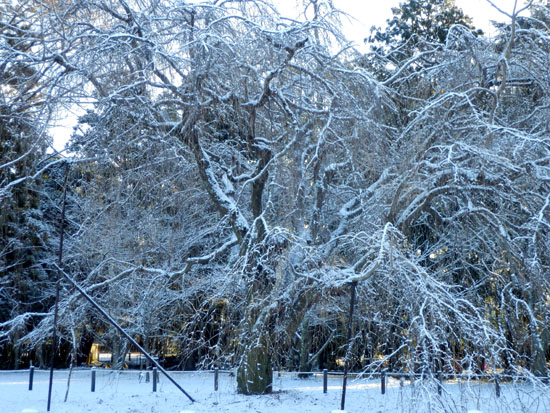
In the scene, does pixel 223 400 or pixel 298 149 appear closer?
pixel 298 149

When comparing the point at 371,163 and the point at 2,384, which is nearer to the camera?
the point at 371,163

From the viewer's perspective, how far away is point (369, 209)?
10.2 metres

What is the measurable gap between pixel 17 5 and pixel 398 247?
7.02 m

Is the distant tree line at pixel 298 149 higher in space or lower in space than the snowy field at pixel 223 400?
higher

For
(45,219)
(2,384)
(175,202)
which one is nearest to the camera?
(175,202)

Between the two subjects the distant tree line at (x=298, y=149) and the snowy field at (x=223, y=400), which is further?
the snowy field at (x=223, y=400)

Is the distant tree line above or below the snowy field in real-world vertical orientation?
above

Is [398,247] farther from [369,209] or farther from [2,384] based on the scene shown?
[2,384]

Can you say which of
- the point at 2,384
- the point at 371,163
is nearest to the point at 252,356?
the point at 371,163

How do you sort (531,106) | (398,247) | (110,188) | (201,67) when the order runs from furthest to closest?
(531,106) → (110,188) → (201,67) → (398,247)

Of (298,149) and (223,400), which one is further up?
(298,149)

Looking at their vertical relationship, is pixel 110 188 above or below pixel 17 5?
below

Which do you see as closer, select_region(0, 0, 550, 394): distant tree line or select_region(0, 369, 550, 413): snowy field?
select_region(0, 0, 550, 394): distant tree line

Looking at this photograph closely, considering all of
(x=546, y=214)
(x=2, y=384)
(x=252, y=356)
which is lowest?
(x=2, y=384)
